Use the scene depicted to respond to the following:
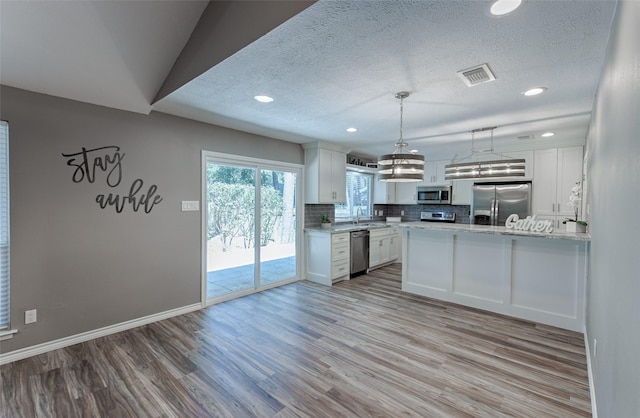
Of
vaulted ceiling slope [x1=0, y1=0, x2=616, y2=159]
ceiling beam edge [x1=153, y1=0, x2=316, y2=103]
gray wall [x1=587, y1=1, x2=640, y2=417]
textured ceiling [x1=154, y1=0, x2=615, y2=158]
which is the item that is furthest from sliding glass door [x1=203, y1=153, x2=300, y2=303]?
gray wall [x1=587, y1=1, x2=640, y2=417]

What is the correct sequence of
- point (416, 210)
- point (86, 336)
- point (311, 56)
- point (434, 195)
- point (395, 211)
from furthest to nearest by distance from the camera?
1. point (395, 211)
2. point (416, 210)
3. point (434, 195)
4. point (86, 336)
5. point (311, 56)

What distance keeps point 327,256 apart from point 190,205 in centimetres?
231

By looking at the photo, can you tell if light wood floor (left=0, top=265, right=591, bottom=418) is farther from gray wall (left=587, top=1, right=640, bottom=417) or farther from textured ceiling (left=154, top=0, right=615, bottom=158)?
textured ceiling (left=154, top=0, right=615, bottom=158)

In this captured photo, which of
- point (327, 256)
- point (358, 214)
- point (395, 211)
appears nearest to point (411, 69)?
point (327, 256)

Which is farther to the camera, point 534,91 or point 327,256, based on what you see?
point 327,256

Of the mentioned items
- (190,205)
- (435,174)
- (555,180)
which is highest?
(435,174)

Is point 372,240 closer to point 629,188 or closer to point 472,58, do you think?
point 472,58

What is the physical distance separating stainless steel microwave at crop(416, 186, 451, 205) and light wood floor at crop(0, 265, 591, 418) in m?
3.22

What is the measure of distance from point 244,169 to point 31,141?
2.30 m

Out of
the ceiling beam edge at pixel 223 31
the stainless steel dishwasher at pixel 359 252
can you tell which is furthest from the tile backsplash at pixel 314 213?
the ceiling beam edge at pixel 223 31

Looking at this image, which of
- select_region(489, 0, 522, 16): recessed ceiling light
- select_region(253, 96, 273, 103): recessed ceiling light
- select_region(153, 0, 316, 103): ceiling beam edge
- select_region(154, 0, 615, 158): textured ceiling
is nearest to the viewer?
select_region(489, 0, 522, 16): recessed ceiling light

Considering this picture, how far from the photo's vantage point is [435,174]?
653 centimetres

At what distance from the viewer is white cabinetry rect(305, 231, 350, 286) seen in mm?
4910

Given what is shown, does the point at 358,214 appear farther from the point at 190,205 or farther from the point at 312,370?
the point at 312,370
